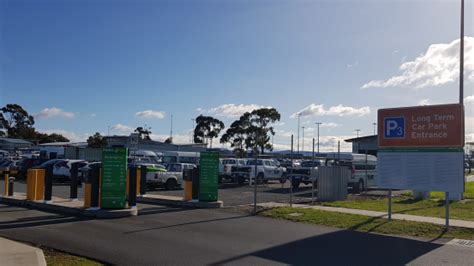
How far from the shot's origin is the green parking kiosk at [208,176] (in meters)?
18.7

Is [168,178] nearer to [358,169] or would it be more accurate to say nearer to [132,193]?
[358,169]

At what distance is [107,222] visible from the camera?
13875 millimetres

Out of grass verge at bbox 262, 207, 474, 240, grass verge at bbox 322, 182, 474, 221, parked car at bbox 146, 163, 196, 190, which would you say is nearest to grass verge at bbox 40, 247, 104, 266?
grass verge at bbox 262, 207, 474, 240

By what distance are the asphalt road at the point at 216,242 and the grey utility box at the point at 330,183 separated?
7214mm

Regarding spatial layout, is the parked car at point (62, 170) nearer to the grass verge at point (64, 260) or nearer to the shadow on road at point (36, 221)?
the shadow on road at point (36, 221)

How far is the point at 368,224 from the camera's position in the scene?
1412 cm

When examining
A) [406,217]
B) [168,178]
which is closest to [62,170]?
[168,178]

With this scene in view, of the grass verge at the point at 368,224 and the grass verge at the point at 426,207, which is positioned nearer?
the grass verge at the point at 368,224

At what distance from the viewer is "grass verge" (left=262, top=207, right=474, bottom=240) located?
12828 millimetres

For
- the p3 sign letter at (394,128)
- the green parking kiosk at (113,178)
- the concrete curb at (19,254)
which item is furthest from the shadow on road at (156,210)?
the p3 sign letter at (394,128)

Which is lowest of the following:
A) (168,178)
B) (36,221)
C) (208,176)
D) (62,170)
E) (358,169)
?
(36,221)

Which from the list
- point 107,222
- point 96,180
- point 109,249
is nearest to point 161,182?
point 96,180

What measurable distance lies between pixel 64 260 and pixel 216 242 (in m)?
3.25

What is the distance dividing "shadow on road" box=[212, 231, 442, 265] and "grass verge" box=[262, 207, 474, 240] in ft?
3.63
